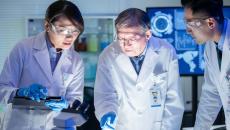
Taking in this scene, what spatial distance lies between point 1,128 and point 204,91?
1.24 m

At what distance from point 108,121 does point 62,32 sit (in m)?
0.54

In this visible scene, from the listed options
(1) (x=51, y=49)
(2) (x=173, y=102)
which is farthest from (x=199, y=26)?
(1) (x=51, y=49)

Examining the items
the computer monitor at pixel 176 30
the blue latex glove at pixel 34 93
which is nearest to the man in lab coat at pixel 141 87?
the blue latex glove at pixel 34 93

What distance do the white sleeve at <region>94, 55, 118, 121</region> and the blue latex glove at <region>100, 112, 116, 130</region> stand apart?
7 cm

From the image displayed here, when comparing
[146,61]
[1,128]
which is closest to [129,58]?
Answer: [146,61]

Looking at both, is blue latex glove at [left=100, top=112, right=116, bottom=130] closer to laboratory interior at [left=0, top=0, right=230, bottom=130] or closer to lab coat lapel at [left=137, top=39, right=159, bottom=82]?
lab coat lapel at [left=137, top=39, right=159, bottom=82]

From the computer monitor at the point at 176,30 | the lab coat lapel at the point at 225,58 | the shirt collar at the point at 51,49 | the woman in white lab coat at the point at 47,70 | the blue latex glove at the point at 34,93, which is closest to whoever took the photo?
the blue latex glove at the point at 34,93

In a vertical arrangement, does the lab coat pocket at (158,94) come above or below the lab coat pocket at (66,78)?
below

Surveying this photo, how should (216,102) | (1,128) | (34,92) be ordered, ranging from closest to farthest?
(34,92), (1,128), (216,102)

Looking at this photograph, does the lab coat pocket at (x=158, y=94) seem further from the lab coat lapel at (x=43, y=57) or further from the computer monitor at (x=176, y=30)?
the computer monitor at (x=176, y=30)

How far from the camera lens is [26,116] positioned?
189cm

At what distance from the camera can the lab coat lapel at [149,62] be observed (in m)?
2.00

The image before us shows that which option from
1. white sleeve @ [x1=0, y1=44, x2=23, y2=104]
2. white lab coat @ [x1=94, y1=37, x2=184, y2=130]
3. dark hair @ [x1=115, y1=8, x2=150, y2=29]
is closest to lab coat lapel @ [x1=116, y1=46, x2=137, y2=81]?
white lab coat @ [x1=94, y1=37, x2=184, y2=130]

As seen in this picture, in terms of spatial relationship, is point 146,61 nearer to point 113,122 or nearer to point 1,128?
point 113,122
